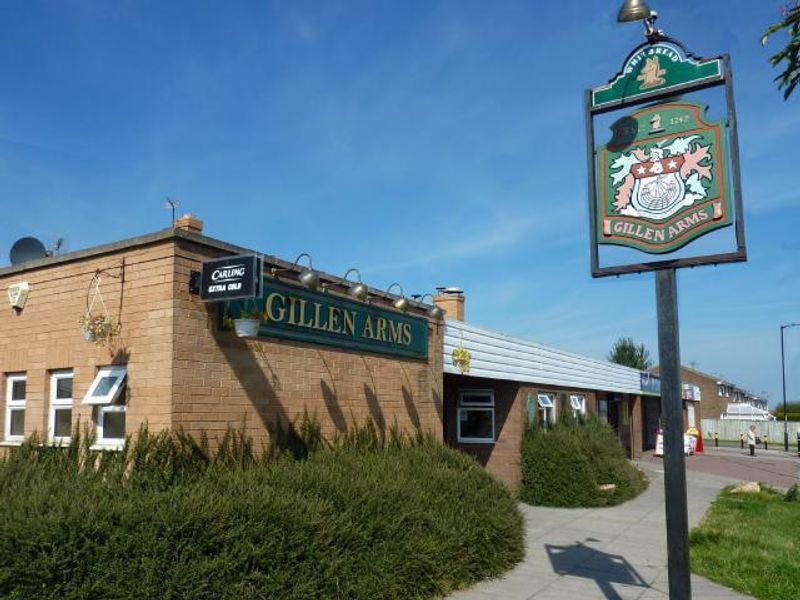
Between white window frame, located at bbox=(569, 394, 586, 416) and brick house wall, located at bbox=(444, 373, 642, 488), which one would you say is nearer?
brick house wall, located at bbox=(444, 373, 642, 488)

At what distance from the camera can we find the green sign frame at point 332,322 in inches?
354

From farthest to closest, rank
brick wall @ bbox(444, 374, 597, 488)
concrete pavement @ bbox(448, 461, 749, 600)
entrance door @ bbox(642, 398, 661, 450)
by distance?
entrance door @ bbox(642, 398, 661, 450), brick wall @ bbox(444, 374, 597, 488), concrete pavement @ bbox(448, 461, 749, 600)

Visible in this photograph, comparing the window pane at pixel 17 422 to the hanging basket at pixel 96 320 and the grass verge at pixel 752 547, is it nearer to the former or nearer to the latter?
the hanging basket at pixel 96 320

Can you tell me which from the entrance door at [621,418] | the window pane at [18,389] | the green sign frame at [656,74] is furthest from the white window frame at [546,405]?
the green sign frame at [656,74]

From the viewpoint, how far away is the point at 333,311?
10289 mm

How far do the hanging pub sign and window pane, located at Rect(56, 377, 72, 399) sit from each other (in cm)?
639

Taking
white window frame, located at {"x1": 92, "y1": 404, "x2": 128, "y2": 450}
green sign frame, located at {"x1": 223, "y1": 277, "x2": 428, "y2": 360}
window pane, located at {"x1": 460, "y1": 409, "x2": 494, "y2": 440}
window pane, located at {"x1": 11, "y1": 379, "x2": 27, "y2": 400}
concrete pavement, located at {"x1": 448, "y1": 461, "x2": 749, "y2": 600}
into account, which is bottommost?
concrete pavement, located at {"x1": 448, "y1": 461, "x2": 749, "y2": 600}

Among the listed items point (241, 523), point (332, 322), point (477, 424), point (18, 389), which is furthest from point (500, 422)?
Result: point (241, 523)

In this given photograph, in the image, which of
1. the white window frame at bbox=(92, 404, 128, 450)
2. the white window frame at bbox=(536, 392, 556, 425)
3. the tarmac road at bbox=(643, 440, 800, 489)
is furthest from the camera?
the tarmac road at bbox=(643, 440, 800, 489)

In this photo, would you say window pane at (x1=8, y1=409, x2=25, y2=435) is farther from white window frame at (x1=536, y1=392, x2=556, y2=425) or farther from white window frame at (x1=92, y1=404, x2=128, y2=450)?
white window frame at (x1=536, y1=392, x2=556, y2=425)

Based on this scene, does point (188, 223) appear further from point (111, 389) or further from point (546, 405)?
point (546, 405)

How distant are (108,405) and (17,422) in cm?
219

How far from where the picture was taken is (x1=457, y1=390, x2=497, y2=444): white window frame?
56.7 ft

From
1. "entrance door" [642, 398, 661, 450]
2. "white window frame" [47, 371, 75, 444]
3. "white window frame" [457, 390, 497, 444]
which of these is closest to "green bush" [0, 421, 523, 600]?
"white window frame" [47, 371, 75, 444]
